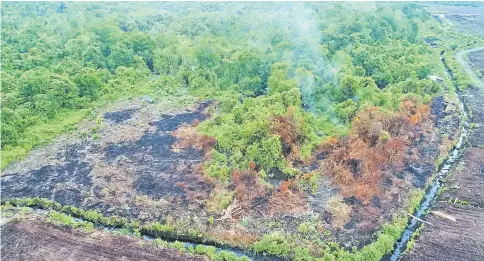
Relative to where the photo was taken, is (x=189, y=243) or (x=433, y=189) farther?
(x=433, y=189)

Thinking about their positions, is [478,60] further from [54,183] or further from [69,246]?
[69,246]

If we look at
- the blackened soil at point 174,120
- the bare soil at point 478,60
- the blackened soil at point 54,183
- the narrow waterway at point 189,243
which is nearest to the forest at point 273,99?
the narrow waterway at point 189,243

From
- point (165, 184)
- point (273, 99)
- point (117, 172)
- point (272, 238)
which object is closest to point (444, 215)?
point (272, 238)

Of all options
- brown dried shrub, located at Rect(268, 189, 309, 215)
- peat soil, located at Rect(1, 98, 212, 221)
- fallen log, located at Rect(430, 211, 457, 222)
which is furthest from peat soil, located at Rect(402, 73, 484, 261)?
peat soil, located at Rect(1, 98, 212, 221)

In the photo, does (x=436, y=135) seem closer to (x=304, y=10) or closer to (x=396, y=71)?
(x=396, y=71)

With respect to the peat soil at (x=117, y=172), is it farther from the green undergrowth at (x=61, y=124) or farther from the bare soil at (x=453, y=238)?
the bare soil at (x=453, y=238)

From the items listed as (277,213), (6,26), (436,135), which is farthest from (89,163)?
(6,26)
